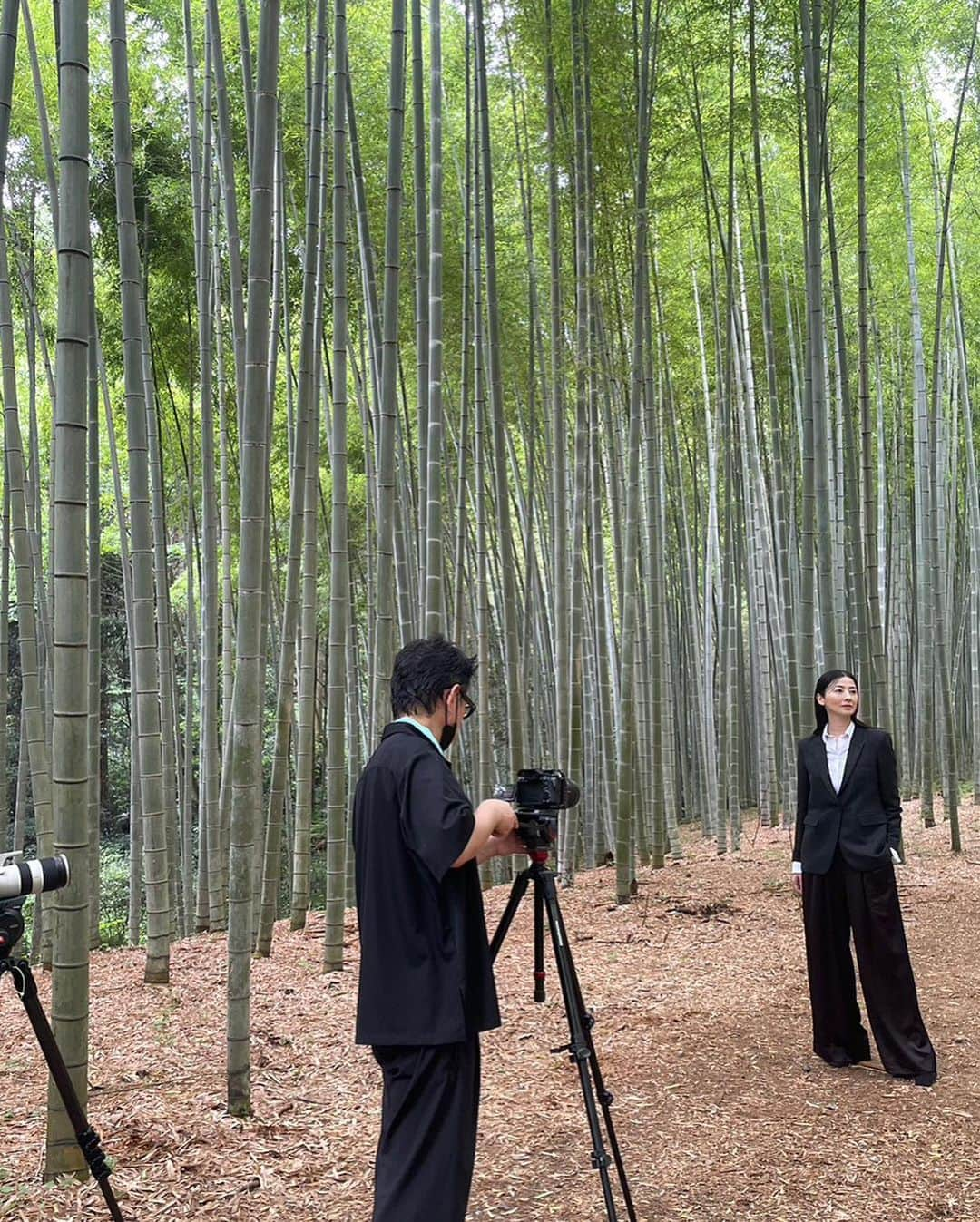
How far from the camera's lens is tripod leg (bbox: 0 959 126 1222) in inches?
71.8

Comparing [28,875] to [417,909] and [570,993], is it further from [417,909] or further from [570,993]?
[570,993]

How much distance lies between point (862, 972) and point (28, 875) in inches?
93.4

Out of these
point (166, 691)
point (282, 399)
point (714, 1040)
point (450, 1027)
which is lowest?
point (714, 1040)

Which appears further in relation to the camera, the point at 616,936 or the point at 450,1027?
the point at 616,936

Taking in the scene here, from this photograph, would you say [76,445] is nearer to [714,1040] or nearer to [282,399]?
[714,1040]

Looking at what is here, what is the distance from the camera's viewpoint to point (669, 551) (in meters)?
10.8

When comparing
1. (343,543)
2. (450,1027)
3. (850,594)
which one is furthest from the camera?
(850,594)

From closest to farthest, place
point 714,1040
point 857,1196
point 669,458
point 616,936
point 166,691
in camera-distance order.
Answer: point 857,1196, point 714,1040, point 616,936, point 166,691, point 669,458

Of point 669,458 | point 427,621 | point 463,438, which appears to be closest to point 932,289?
point 669,458

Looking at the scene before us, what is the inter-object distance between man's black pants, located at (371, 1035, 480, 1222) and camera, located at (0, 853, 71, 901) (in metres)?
0.64

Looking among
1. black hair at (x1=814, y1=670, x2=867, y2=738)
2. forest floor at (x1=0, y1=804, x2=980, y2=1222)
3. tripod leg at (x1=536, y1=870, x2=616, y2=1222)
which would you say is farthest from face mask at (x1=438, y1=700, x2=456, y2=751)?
black hair at (x1=814, y1=670, x2=867, y2=738)

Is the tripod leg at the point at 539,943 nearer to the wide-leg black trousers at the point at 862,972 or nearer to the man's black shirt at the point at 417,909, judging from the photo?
the man's black shirt at the point at 417,909

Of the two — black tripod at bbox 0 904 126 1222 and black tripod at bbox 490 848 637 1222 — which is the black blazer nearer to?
black tripod at bbox 490 848 637 1222

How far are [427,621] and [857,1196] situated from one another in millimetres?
2370
